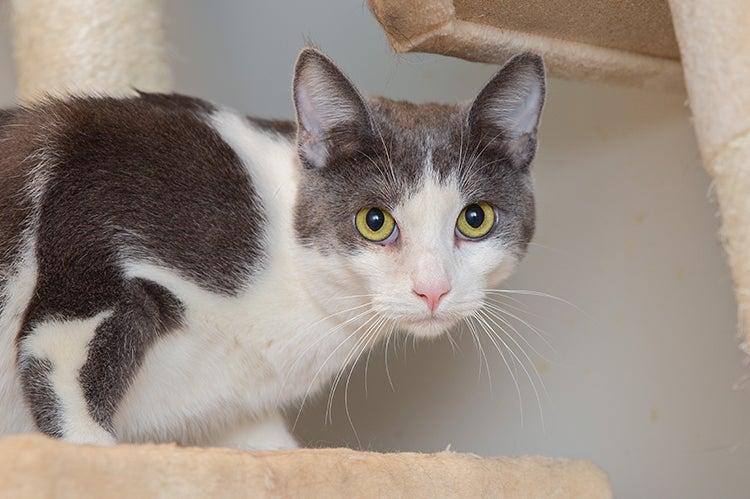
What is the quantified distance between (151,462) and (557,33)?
39.6 inches

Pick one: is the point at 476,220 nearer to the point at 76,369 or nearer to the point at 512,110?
the point at 512,110

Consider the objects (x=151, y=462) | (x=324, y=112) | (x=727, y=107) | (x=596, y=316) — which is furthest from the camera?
(x=596, y=316)

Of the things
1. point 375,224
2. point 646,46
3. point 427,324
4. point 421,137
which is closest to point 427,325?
point 427,324

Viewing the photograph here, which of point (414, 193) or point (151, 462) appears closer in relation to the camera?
point (151, 462)

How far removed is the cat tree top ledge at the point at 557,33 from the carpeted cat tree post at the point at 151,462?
0.61 metres

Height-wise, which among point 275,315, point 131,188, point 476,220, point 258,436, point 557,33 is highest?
point 557,33

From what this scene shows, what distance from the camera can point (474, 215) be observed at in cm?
139

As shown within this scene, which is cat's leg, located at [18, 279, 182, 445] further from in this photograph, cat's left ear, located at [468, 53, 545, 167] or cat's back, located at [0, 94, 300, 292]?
cat's left ear, located at [468, 53, 545, 167]

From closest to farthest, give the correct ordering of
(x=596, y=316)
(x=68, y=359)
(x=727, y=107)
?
(x=727, y=107), (x=68, y=359), (x=596, y=316)

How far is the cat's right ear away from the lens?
4.46ft

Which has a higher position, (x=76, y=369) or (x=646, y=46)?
(x=646, y=46)

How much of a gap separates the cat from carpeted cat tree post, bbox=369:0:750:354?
0.35ft

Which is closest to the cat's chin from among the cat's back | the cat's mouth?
the cat's mouth

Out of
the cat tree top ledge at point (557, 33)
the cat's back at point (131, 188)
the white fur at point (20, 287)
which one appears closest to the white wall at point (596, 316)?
the cat tree top ledge at point (557, 33)
